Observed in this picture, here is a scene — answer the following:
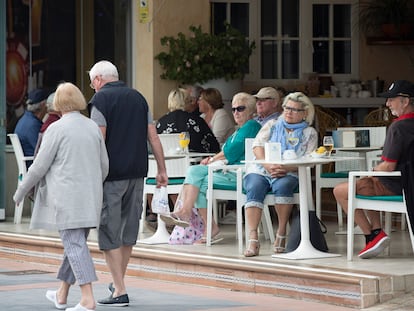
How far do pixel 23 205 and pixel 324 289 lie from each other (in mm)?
5471

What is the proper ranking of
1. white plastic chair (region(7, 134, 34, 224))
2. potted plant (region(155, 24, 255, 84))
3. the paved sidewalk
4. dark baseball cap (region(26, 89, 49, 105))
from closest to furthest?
1. the paved sidewalk
2. white plastic chair (region(7, 134, 34, 224))
3. dark baseball cap (region(26, 89, 49, 105))
4. potted plant (region(155, 24, 255, 84))

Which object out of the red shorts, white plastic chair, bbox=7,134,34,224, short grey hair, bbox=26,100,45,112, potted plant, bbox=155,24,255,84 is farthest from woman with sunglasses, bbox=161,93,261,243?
potted plant, bbox=155,24,255,84

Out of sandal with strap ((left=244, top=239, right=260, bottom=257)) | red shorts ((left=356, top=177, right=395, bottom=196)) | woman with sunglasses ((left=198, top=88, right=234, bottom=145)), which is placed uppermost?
woman with sunglasses ((left=198, top=88, right=234, bottom=145))

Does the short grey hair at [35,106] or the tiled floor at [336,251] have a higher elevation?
the short grey hair at [35,106]

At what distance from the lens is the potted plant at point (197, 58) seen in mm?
13734

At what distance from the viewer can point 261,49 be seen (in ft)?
53.0

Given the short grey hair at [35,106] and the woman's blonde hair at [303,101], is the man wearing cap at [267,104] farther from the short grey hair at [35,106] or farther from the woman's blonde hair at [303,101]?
the short grey hair at [35,106]

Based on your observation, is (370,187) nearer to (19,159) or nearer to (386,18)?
(19,159)

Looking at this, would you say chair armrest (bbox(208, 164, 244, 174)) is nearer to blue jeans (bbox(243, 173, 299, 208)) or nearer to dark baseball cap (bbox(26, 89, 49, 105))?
blue jeans (bbox(243, 173, 299, 208))

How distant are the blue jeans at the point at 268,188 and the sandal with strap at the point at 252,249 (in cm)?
27

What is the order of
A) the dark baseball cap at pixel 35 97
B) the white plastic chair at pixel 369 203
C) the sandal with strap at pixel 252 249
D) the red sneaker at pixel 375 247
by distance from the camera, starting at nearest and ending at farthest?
the white plastic chair at pixel 369 203, the red sneaker at pixel 375 247, the sandal with strap at pixel 252 249, the dark baseball cap at pixel 35 97

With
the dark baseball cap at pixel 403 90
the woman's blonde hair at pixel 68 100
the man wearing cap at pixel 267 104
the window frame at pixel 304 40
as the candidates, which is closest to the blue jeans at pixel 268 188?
the man wearing cap at pixel 267 104

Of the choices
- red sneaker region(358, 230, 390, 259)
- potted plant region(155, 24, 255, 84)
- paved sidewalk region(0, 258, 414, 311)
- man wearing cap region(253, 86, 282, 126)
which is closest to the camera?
paved sidewalk region(0, 258, 414, 311)

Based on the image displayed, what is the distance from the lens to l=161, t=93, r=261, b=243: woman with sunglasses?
10.1m
